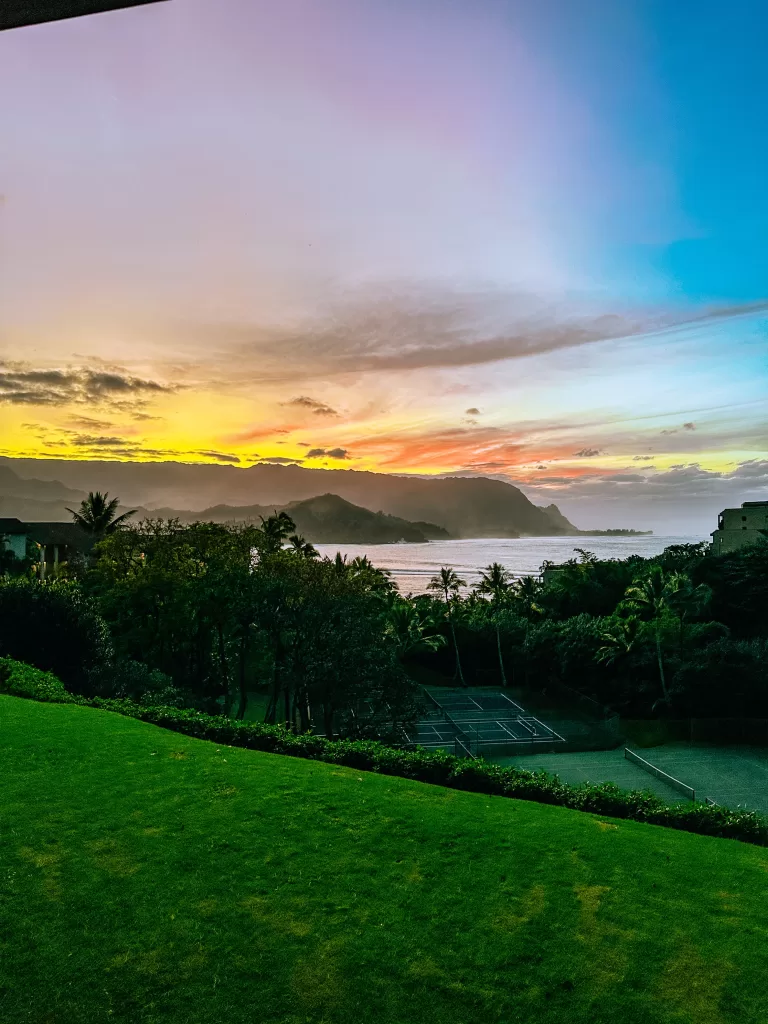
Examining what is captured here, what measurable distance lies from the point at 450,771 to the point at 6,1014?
886cm

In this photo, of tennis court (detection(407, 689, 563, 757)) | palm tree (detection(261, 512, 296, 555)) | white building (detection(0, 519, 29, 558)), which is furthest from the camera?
white building (detection(0, 519, 29, 558))

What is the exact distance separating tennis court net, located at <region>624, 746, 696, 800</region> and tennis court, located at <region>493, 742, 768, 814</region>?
161 mm

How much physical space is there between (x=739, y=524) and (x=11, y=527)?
74852 millimetres

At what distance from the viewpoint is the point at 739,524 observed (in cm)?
7994

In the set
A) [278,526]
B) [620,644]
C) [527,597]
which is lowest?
[620,644]

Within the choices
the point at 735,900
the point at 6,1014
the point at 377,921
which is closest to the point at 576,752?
the point at 735,900

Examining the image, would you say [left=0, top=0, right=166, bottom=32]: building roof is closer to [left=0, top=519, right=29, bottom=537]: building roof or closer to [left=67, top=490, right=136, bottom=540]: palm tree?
[left=67, top=490, right=136, bottom=540]: palm tree

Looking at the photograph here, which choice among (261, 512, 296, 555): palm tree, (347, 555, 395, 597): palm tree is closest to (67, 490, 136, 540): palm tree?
(261, 512, 296, 555): palm tree

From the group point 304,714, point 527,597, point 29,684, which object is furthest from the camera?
point 527,597

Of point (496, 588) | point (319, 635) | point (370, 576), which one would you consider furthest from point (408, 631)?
point (319, 635)

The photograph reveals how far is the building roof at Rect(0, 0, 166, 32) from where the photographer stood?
110 inches

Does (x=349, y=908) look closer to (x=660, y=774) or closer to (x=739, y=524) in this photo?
(x=660, y=774)

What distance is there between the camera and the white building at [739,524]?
77.9 meters

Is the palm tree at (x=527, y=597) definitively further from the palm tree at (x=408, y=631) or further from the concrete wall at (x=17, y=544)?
the concrete wall at (x=17, y=544)
